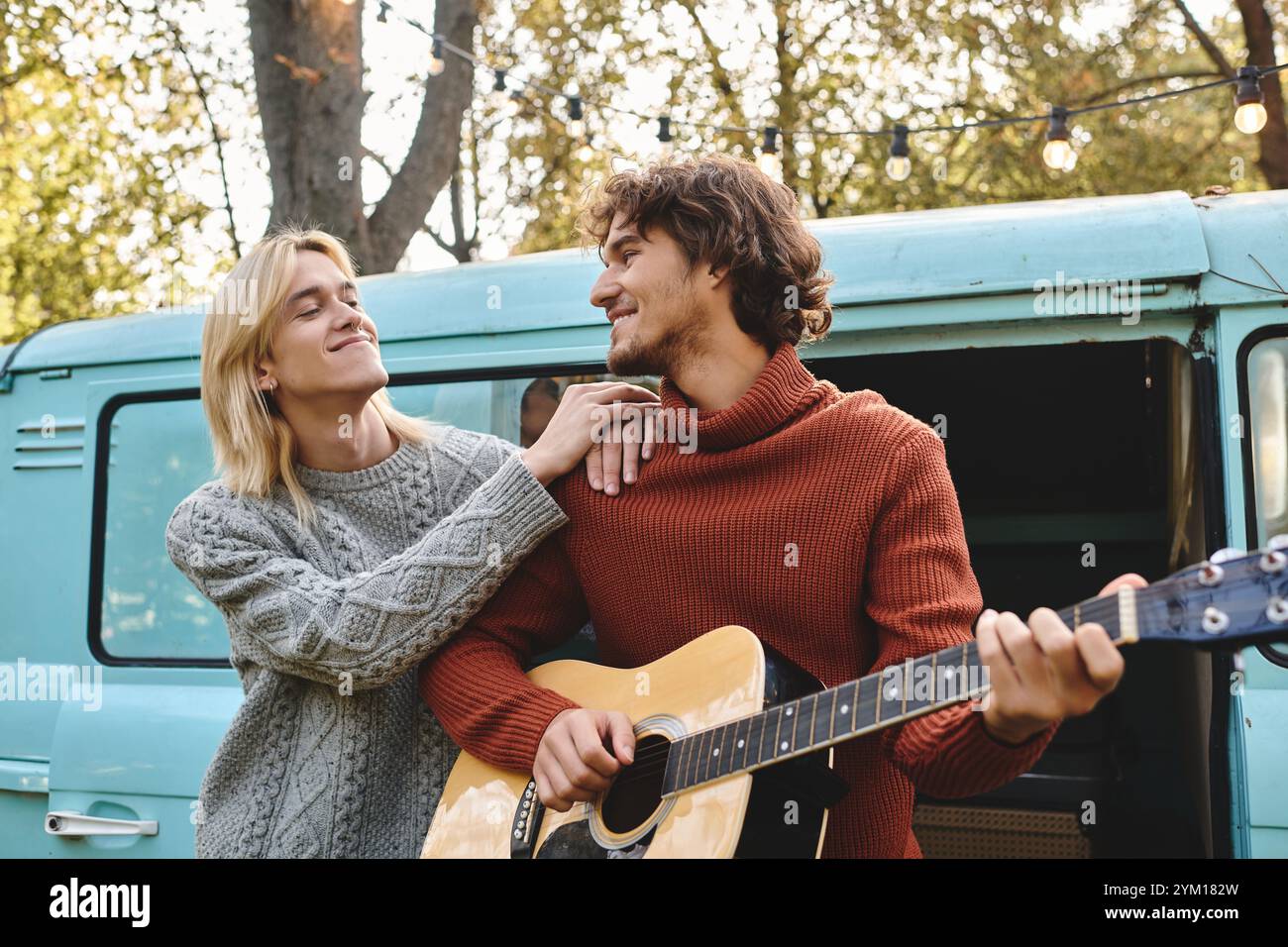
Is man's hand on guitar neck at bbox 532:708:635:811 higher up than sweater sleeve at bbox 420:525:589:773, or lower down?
lower down

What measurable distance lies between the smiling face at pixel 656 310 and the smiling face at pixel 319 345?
56cm

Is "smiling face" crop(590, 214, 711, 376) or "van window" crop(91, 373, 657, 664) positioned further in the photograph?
"van window" crop(91, 373, 657, 664)

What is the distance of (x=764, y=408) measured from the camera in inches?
88.5

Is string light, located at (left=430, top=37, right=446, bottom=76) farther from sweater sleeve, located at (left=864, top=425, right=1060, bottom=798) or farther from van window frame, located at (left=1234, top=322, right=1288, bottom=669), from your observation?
sweater sleeve, located at (left=864, top=425, right=1060, bottom=798)

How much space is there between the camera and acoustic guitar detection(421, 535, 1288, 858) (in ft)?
4.94

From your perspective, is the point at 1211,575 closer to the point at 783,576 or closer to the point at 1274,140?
the point at 783,576

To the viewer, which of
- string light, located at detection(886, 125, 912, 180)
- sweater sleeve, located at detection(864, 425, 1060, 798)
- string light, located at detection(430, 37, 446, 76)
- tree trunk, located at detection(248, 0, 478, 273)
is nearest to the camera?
sweater sleeve, located at detection(864, 425, 1060, 798)

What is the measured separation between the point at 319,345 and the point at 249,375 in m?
0.18

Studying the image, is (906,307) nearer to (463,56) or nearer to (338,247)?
(338,247)

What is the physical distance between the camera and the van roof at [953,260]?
270cm

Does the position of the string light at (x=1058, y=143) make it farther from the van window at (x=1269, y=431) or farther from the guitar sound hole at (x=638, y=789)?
the guitar sound hole at (x=638, y=789)

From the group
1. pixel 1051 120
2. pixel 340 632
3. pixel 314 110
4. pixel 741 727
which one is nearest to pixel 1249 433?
pixel 741 727

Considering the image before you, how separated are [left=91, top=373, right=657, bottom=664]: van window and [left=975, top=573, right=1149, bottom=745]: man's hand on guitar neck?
2.28m

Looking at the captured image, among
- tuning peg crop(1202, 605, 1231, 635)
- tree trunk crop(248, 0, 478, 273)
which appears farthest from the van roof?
tree trunk crop(248, 0, 478, 273)
